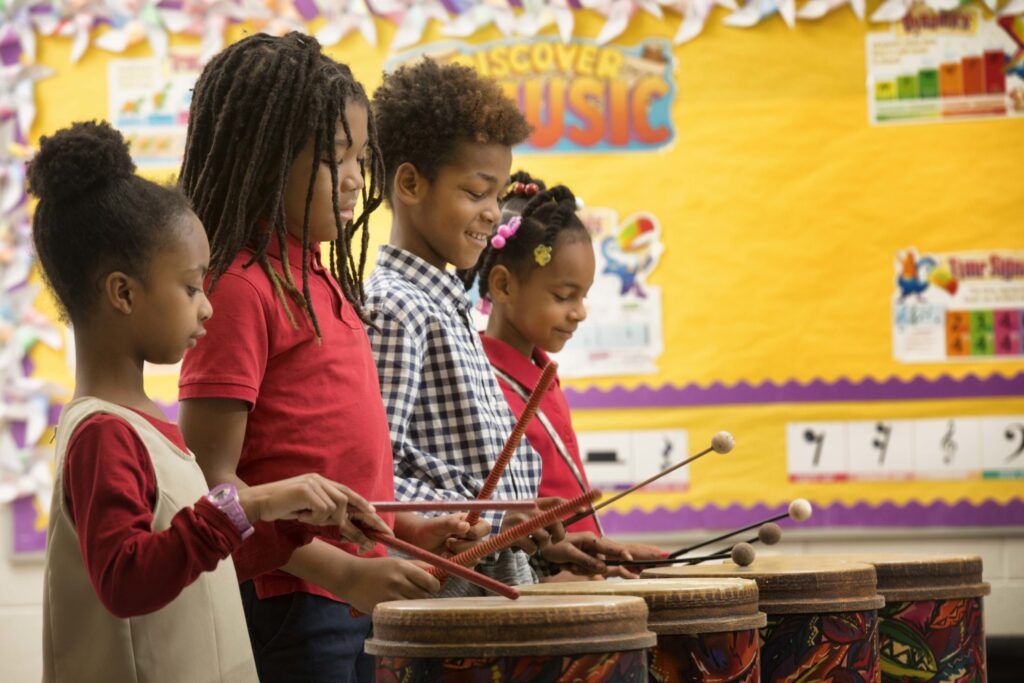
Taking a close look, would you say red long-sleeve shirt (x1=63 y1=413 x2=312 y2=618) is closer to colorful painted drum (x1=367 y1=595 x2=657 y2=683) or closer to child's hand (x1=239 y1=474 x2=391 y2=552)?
child's hand (x1=239 y1=474 x2=391 y2=552)

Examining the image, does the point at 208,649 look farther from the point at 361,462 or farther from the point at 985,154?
the point at 985,154

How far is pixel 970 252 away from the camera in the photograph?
326 cm

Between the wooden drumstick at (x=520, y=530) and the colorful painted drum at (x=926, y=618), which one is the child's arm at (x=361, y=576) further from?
the colorful painted drum at (x=926, y=618)

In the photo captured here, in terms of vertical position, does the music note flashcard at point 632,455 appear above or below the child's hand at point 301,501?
below

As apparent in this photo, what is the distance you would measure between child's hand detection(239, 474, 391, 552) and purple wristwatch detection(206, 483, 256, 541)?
22 mm

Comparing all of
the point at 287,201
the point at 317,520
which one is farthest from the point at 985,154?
the point at 317,520

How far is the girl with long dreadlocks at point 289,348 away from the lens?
57.3 inches

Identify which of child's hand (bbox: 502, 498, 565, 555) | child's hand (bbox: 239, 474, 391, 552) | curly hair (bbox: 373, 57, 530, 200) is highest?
curly hair (bbox: 373, 57, 530, 200)

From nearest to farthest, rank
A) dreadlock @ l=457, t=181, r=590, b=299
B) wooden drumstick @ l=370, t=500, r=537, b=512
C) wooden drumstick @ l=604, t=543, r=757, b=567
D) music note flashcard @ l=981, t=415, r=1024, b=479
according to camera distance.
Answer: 1. wooden drumstick @ l=370, t=500, r=537, b=512
2. wooden drumstick @ l=604, t=543, r=757, b=567
3. dreadlock @ l=457, t=181, r=590, b=299
4. music note flashcard @ l=981, t=415, r=1024, b=479

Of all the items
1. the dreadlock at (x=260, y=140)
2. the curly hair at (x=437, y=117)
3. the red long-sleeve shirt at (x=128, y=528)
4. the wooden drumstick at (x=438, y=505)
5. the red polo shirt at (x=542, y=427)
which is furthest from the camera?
the red polo shirt at (x=542, y=427)

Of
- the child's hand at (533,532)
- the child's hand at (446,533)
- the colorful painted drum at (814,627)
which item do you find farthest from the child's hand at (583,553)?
the child's hand at (446,533)

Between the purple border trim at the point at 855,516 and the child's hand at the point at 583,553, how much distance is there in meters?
1.18

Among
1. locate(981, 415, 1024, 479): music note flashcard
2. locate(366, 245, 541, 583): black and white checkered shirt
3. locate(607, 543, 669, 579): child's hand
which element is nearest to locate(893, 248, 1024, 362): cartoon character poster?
locate(981, 415, 1024, 479): music note flashcard

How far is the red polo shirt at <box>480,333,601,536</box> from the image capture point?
2.24m
